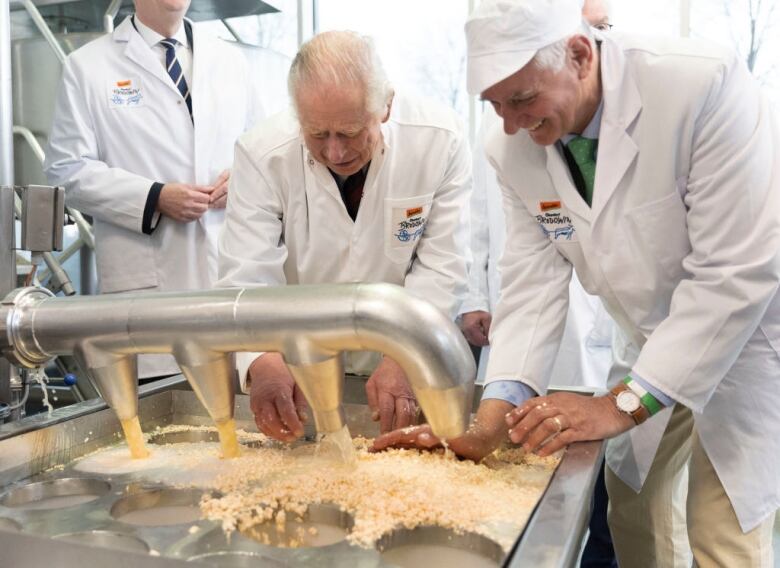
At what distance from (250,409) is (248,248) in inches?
14.7

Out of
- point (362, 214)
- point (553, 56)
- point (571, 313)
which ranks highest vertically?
point (553, 56)

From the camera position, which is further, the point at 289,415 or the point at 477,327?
the point at 477,327

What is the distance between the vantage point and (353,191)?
1.72 meters

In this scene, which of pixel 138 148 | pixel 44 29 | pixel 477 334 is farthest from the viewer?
pixel 44 29

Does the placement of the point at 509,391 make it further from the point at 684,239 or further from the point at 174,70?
the point at 174,70

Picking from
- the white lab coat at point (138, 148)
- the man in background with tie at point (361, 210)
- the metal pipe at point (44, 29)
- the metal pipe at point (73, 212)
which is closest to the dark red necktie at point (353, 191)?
the man in background with tie at point (361, 210)

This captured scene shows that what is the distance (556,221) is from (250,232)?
25.8 inches

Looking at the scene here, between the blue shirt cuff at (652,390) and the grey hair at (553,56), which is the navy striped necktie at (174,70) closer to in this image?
the grey hair at (553,56)

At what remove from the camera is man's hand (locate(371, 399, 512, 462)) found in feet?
4.04

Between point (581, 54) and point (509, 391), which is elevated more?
point (581, 54)

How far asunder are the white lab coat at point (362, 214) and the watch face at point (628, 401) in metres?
0.49

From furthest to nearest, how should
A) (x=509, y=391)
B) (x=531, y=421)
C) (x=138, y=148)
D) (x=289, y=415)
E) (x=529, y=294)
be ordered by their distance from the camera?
(x=138, y=148) < (x=529, y=294) < (x=509, y=391) < (x=289, y=415) < (x=531, y=421)

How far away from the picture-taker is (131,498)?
42.7 inches

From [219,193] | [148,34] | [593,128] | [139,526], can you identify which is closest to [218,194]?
[219,193]
